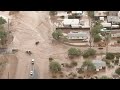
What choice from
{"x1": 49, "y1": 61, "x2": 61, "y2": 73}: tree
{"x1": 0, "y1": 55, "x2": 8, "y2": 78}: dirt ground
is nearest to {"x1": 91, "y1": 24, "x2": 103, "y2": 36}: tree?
{"x1": 49, "y1": 61, "x2": 61, "y2": 73}: tree

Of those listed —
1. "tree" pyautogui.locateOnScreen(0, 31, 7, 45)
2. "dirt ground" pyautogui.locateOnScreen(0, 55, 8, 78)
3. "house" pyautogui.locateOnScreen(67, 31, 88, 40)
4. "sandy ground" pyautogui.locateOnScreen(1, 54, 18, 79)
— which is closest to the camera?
"sandy ground" pyautogui.locateOnScreen(1, 54, 18, 79)

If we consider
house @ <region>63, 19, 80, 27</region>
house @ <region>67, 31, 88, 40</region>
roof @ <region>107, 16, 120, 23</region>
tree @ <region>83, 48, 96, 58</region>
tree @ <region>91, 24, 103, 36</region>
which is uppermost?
roof @ <region>107, 16, 120, 23</region>

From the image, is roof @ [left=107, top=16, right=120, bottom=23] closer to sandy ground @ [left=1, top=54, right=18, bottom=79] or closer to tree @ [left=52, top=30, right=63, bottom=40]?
tree @ [left=52, top=30, right=63, bottom=40]

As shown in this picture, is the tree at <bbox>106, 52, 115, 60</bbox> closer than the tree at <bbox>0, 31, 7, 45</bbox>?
Yes

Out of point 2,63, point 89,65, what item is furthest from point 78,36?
point 2,63

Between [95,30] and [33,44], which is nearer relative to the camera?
[33,44]

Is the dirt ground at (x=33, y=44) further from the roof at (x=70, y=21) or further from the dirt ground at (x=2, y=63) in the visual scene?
the roof at (x=70, y=21)

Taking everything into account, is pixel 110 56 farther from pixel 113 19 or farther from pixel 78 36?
pixel 113 19

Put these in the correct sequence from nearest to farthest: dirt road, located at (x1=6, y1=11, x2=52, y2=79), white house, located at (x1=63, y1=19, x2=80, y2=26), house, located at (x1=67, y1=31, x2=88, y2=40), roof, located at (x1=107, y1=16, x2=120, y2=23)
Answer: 1. dirt road, located at (x1=6, y1=11, x2=52, y2=79)
2. house, located at (x1=67, y1=31, x2=88, y2=40)
3. white house, located at (x1=63, y1=19, x2=80, y2=26)
4. roof, located at (x1=107, y1=16, x2=120, y2=23)

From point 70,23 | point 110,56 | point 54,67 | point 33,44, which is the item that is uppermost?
point 70,23

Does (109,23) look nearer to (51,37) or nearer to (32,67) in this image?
(51,37)

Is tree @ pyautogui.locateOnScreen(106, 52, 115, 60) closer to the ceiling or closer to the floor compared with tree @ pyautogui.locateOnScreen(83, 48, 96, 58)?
closer to the floor
